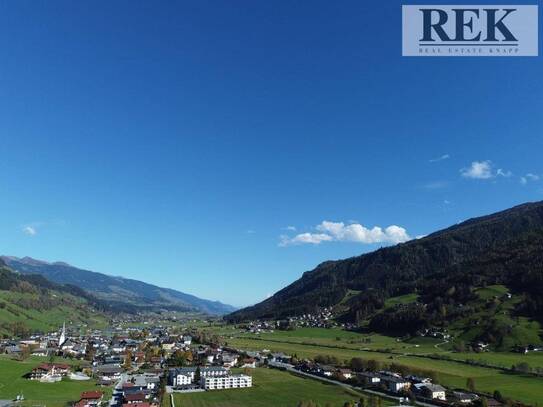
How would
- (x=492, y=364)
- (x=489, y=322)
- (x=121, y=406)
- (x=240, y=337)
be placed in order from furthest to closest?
(x=240, y=337)
(x=489, y=322)
(x=492, y=364)
(x=121, y=406)

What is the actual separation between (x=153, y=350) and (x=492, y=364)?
81757mm

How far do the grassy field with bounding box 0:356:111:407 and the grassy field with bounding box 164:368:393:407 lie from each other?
15.2m

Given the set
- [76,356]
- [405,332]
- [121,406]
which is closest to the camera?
[121,406]

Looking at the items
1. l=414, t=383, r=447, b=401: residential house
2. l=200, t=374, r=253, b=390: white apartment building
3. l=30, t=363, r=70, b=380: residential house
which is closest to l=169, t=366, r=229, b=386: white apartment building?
l=200, t=374, r=253, b=390: white apartment building

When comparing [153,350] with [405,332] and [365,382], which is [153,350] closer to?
[365,382]

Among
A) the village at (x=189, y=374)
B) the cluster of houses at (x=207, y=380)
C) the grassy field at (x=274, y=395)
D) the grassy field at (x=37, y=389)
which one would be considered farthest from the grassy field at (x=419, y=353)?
the grassy field at (x=37, y=389)

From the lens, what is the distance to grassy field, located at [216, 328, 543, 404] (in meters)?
81.7

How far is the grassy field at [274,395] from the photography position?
71875 mm

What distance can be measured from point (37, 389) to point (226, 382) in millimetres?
29828

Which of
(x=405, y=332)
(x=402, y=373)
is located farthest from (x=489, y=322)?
(x=402, y=373)

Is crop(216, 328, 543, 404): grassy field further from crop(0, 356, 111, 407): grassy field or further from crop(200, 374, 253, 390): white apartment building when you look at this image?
crop(0, 356, 111, 407): grassy field

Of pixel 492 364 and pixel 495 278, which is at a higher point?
pixel 495 278

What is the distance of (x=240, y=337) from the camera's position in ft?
620

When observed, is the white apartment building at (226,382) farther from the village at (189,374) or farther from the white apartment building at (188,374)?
the white apartment building at (188,374)
